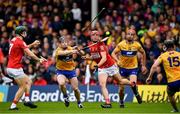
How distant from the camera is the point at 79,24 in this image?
31.1 meters

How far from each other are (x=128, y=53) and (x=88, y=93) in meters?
5.12

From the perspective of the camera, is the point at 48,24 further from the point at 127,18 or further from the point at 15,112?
the point at 15,112

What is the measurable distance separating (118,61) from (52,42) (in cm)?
746

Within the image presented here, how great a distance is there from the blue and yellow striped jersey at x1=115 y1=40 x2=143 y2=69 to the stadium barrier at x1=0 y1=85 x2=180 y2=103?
4.43 meters

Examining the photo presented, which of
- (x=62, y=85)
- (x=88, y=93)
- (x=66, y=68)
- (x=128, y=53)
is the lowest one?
(x=88, y=93)

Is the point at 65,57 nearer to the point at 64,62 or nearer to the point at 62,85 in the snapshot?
the point at 64,62

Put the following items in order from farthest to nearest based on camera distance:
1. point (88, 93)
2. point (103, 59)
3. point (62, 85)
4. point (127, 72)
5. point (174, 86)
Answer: point (88, 93) < point (127, 72) < point (62, 85) < point (103, 59) < point (174, 86)

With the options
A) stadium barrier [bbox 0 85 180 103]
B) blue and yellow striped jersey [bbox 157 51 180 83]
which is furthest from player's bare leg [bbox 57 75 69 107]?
stadium barrier [bbox 0 85 180 103]

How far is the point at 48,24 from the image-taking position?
31.6 meters

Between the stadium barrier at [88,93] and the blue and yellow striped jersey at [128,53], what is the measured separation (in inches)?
174

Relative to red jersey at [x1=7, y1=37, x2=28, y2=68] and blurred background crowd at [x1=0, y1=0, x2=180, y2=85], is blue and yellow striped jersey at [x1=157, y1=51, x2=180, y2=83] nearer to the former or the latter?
red jersey at [x1=7, y1=37, x2=28, y2=68]

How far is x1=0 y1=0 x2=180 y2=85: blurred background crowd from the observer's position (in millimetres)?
28953

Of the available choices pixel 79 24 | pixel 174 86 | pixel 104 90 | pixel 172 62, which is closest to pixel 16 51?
pixel 104 90

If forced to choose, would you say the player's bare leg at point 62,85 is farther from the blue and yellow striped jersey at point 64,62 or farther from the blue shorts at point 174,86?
the blue shorts at point 174,86
